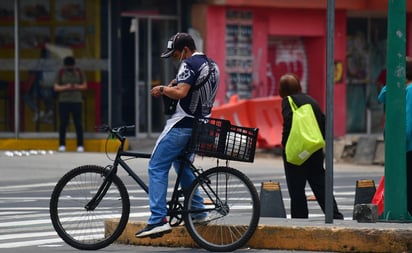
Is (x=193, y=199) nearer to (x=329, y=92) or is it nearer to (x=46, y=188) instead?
(x=329, y=92)

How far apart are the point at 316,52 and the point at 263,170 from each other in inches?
333

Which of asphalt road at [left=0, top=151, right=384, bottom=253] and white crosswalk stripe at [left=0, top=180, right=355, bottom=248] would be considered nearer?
asphalt road at [left=0, top=151, right=384, bottom=253]

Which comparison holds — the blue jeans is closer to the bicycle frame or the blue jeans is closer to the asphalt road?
the bicycle frame

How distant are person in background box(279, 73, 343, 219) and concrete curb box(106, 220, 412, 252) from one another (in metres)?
1.91

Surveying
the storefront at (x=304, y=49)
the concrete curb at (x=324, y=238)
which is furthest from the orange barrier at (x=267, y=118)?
the concrete curb at (x=324, y=238)

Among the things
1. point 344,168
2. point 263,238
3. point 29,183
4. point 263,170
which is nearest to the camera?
point 263,238

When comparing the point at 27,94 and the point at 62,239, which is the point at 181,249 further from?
the point at 27,94

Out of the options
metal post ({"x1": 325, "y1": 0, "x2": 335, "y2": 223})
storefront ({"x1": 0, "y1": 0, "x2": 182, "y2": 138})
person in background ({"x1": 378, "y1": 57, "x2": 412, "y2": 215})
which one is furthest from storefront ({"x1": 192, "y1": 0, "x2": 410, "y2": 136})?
metal post ({"x1": 325, "y1": 0, "x2": 335, "y2": 223})

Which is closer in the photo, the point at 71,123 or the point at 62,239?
the point at 62,239

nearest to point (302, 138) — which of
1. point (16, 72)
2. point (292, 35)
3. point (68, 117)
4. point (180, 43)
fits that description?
point (180, 43)

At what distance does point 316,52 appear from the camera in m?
31.6

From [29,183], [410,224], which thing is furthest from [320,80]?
[410,224]

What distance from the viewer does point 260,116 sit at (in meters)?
27.9

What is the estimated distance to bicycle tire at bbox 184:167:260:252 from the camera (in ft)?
36.9
